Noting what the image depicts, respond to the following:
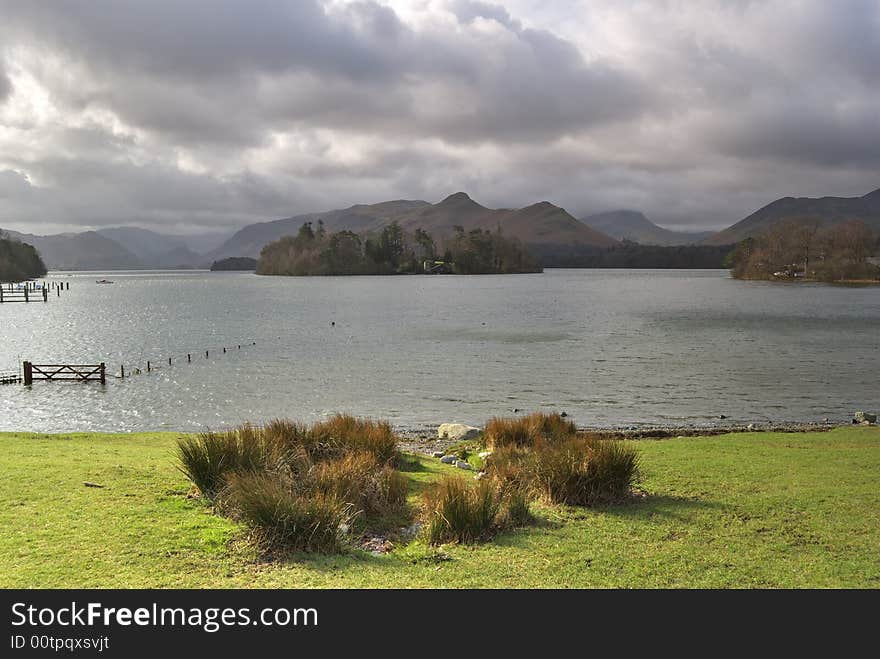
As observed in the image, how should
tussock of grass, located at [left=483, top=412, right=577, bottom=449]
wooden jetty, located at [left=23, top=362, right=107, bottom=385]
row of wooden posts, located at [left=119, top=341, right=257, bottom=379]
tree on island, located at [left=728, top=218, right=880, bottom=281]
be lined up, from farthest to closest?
tree on island, located at [left=728, top=218, right=880, bottom=281] < row of wooden posts, located at [left=119, top=341, right=257, bottom=379] < wooden jetty, located at [left=23, top=362, right=107, bottom=385] < tussock of grass, located at [left=483, top=412, right=577, bottom=449]

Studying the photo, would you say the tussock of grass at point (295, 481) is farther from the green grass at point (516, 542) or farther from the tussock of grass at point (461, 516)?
the tussock of grass at point (461, 516)

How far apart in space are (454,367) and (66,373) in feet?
76.8

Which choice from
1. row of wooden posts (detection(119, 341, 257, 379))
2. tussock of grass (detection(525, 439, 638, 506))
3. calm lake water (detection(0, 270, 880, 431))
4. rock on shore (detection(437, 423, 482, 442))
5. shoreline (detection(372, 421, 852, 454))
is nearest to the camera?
tussock of grass (detection(525, 439, 638, 506))

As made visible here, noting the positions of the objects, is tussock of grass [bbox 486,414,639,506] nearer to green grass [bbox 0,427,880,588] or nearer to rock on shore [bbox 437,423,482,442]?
green grass [bbox 0,427,880,588]

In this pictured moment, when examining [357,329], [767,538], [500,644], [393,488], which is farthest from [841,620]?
[357,329]

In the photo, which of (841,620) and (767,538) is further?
(767,538)

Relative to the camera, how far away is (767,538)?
8.77 metres

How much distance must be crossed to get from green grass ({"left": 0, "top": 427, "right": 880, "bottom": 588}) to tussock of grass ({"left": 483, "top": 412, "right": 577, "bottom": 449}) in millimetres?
5265

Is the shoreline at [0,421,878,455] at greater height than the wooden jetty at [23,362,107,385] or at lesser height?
lesser

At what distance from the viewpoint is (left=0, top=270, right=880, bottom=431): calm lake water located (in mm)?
29766

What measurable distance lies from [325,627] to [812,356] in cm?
4759

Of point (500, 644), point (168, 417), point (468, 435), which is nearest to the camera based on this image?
point (500, 644)

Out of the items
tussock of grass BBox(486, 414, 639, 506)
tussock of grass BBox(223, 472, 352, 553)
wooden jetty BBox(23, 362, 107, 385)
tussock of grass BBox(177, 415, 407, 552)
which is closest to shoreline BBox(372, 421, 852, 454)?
tussock of grass BBox(177, 415, 407, 552)

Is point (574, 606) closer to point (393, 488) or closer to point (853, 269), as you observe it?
point (393, 488)
